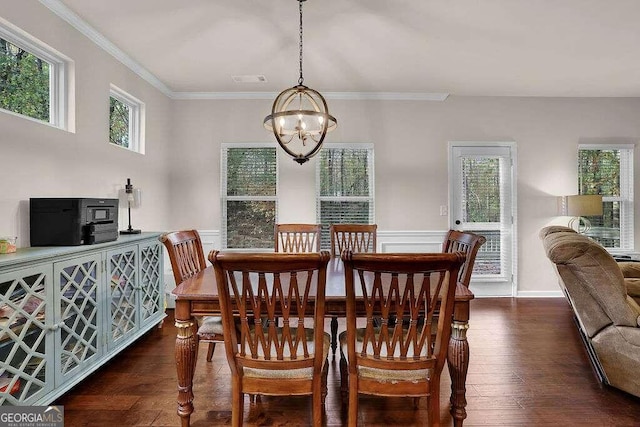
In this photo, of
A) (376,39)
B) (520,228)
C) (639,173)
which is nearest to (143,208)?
(376,39)

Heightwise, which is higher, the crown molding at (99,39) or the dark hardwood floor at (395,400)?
the crown molding at (99,39)

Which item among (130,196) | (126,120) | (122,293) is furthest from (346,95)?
(122,293)

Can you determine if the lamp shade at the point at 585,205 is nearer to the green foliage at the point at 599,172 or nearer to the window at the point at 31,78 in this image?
the green foliage at the point at 599,172

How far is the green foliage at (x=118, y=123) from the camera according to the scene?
3.40 metres

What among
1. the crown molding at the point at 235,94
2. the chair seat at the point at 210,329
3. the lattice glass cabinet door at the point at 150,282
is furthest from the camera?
the crown molding at the point at 235,94

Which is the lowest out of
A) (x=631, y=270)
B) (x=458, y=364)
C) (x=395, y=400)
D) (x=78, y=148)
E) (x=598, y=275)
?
(x=395, y=400)

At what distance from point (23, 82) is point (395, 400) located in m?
3.23

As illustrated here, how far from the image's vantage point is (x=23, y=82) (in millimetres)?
2377

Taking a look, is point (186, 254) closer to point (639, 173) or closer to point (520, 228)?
point (520, 228)

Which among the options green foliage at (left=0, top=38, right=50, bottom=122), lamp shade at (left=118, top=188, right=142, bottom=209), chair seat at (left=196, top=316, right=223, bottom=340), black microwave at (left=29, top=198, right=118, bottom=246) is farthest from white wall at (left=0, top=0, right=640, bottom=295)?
chair seat at (left=196, top=316, right=223, bottom=340)

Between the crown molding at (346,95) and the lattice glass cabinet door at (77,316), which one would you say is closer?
the lattice glass cabinet door at (77,316)

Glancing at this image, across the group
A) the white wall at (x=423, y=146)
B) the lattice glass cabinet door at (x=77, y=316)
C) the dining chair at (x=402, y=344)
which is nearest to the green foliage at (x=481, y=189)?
the white wall at (x=423, y=146)

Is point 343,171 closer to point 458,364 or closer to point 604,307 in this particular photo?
point 604,307

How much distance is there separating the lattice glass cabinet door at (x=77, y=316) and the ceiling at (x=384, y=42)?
6.20 feet
